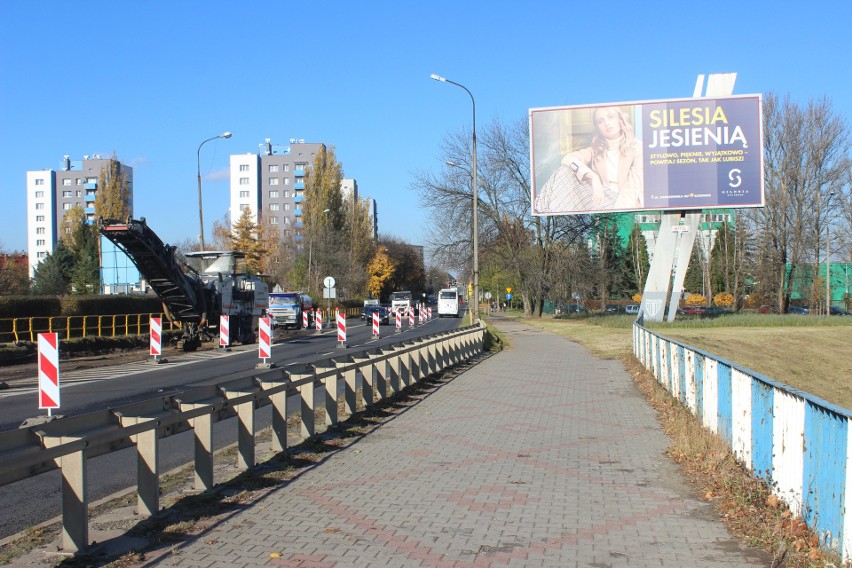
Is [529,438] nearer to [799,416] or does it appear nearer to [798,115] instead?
[799,416]

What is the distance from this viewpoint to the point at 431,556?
5.50m

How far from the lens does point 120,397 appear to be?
15.7 metres

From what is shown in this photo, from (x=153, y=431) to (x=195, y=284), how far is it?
23816mm

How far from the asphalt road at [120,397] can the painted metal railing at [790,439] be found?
16.5 ft

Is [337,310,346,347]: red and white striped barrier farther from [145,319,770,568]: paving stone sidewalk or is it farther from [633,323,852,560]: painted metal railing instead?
[633,323,852,560]: painted metal railing

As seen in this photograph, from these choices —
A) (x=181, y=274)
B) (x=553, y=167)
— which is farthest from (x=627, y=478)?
(x=553, y=167)

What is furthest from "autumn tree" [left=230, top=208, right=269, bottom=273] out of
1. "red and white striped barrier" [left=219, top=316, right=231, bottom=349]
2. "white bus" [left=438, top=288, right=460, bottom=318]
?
"red and white striped barrier" [left=219, top=316, right=231, bottom=349]

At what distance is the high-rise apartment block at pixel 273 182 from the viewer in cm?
11619

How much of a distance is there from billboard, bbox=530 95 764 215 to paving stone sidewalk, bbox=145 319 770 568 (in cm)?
2406

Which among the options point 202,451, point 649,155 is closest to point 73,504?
point 202,451

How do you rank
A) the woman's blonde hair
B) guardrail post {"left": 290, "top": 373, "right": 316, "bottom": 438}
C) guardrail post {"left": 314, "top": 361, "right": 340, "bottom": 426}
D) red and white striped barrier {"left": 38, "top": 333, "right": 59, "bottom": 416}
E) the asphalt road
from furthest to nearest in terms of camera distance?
the woman's blonde hair
red and white striped barrier {"left": 38, "top": 333, "right": 59, "bottom": 416}
guardrail post {"left": 314, "top": 361, "right": 340, "bottom": 426}
guardrail post {"left": 290, "top": 373, "right": 316, "bottom": 438}
the asphalt road

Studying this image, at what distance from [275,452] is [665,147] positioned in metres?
29.2

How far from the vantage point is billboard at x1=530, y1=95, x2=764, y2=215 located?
3400cm

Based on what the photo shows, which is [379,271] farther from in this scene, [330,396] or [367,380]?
[330,396]
